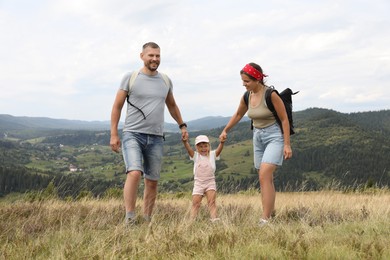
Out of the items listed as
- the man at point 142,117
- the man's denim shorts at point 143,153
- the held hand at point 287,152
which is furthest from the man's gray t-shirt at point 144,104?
the held hand at point 287,152

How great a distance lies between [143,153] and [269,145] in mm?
1715

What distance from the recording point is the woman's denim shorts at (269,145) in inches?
199

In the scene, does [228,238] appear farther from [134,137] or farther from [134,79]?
[134,79]

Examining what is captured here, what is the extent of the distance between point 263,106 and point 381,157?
15771cm

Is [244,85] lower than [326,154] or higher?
higher

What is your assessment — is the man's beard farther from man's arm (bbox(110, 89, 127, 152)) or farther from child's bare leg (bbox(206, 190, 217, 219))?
child's bare leg (bbox(206, 190, 217, 219))

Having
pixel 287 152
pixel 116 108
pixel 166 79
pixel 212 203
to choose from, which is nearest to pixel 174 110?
pixel 166 79

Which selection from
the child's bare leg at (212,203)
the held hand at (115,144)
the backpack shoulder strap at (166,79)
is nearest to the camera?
the held hand at (115,144)

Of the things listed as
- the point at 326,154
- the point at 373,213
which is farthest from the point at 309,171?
the point at 373,213

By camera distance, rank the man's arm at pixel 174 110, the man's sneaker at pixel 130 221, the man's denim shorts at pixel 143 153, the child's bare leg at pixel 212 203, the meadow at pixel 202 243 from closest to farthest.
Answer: the meadow at pixel 202 243
the man's sneaker at pixel 130 221
the man's denim shorts at pixel 143 153
the child's bare leg at pixel 212 203
the man's arm at pixel 174 110

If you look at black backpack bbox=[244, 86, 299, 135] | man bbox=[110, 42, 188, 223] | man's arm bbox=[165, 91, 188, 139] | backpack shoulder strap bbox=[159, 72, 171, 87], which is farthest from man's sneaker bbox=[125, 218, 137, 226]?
black backpack bbox=[244, 86, 299, 135]

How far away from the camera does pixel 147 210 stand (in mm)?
5391

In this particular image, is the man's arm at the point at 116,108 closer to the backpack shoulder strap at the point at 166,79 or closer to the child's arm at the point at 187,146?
the backpack shoulder strap at the point at 166,79

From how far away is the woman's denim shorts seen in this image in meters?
5.05
